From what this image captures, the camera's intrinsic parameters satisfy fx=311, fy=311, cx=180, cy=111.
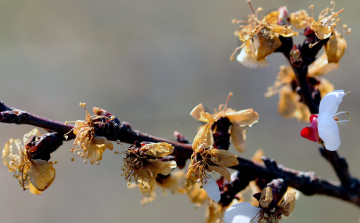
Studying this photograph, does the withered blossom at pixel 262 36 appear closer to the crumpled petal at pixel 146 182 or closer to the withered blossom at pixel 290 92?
the withered blossom at pixel 290 92

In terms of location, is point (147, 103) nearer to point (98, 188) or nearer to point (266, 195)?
point (98, 188)

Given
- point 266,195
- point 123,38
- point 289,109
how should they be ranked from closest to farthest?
1. point 266,195
2. point 289,109
3. point 123,38

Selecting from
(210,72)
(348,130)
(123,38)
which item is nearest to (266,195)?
(348,130)

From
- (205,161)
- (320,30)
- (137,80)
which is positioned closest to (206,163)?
(205,161)

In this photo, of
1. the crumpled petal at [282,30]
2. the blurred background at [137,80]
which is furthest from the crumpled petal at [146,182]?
the blurred background at [137,80]

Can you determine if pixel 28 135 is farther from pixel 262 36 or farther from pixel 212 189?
pixel 262 36

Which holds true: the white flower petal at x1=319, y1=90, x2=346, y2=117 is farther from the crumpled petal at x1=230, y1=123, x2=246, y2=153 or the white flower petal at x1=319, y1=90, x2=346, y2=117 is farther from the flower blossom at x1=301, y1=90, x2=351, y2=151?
the crumpled petal at x1=230, y1=123, x2=246, y2=153

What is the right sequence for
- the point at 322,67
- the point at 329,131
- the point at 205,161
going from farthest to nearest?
the point at 322,67
the point at 205,161
the point at 329,131

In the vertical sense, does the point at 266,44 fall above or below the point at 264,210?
above
